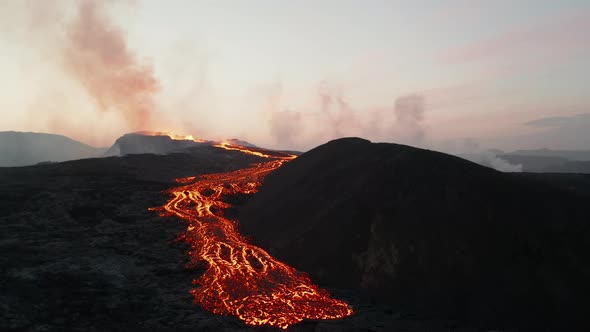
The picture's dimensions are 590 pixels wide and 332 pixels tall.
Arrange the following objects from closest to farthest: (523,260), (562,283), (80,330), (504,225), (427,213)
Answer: (80,330)
(562,283)
(523,260)
(504,225)
(427,213)

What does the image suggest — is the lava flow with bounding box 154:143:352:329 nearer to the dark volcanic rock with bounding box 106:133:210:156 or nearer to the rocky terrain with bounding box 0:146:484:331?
the rocky terrain with bounding box 0:146:484:331

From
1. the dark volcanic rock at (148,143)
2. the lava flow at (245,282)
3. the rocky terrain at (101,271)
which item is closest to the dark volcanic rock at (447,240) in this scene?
the lava flow at (245,282)

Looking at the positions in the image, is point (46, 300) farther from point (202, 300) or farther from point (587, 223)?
point (587, 223)

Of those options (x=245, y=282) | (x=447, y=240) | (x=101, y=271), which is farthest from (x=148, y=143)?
(x=447, y=240)

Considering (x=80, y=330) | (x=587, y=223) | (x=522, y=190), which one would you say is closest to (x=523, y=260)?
(x=587, y=223)

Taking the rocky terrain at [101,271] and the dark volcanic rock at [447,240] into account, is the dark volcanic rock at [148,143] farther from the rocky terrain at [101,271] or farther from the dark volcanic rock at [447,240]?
the dark volcanic rock at [447,240]

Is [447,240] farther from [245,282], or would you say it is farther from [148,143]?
[148,143]
